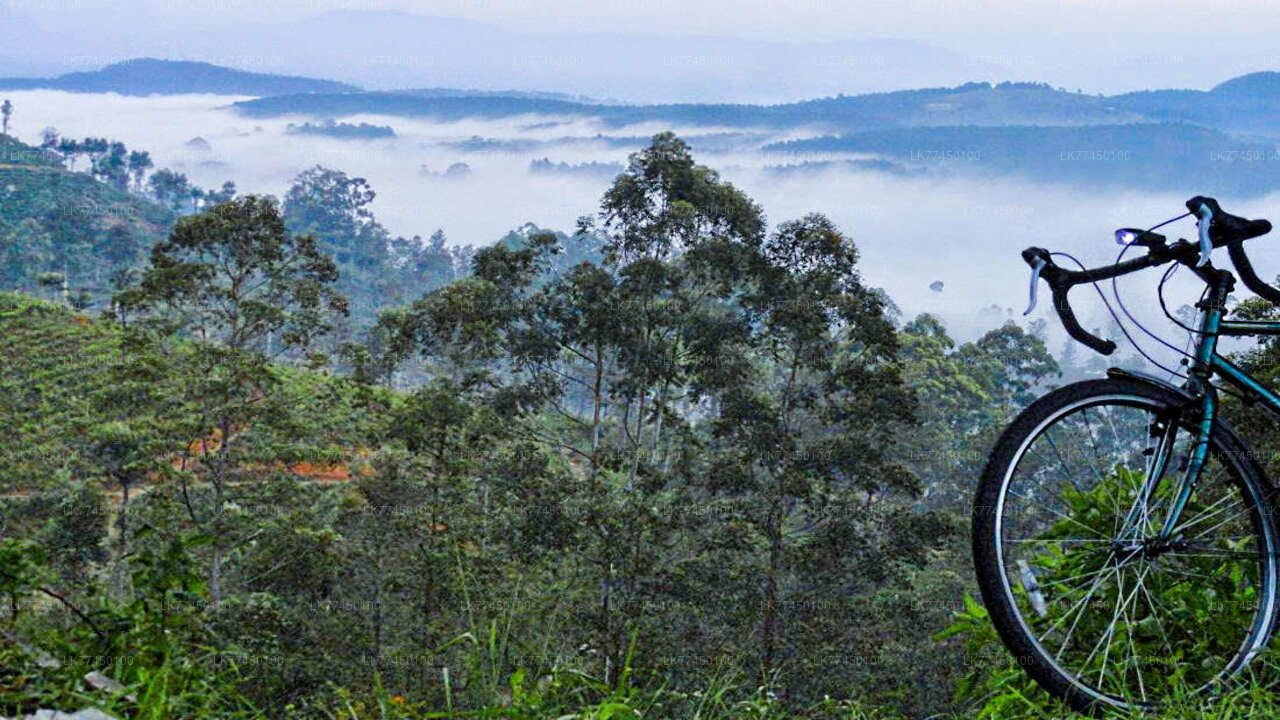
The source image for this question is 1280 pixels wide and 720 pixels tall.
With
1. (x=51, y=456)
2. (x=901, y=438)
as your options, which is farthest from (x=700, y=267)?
(x=51, y=456)

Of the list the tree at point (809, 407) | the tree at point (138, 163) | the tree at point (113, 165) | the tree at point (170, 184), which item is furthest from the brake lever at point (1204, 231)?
the tree at point (138, 163)

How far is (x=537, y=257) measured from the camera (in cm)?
1456

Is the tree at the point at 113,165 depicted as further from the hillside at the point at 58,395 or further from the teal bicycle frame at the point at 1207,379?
the teal bicycle frame at the point at 1207,379

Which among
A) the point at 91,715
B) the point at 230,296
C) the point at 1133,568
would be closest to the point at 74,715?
the point at 91,715

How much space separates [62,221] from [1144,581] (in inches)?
2659

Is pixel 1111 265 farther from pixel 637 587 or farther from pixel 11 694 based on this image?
pixel 637 587

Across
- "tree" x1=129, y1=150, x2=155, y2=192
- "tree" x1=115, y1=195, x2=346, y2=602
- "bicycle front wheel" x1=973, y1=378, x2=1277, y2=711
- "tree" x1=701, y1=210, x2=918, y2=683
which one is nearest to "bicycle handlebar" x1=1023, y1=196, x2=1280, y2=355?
"bicycle front wheel" x1=973, y1=378, x2=1277, y2=711

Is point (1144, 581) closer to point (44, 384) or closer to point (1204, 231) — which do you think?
point (1204, 231)

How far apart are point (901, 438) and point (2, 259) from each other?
5353 centimetres

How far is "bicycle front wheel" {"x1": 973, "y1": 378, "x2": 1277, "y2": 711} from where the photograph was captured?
2148mm

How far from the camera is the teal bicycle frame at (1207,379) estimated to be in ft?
7.53

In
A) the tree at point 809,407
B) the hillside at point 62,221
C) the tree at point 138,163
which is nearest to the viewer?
the tree at point 809,407

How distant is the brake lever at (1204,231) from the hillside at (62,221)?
6597 cm

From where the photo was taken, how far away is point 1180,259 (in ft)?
7.56
